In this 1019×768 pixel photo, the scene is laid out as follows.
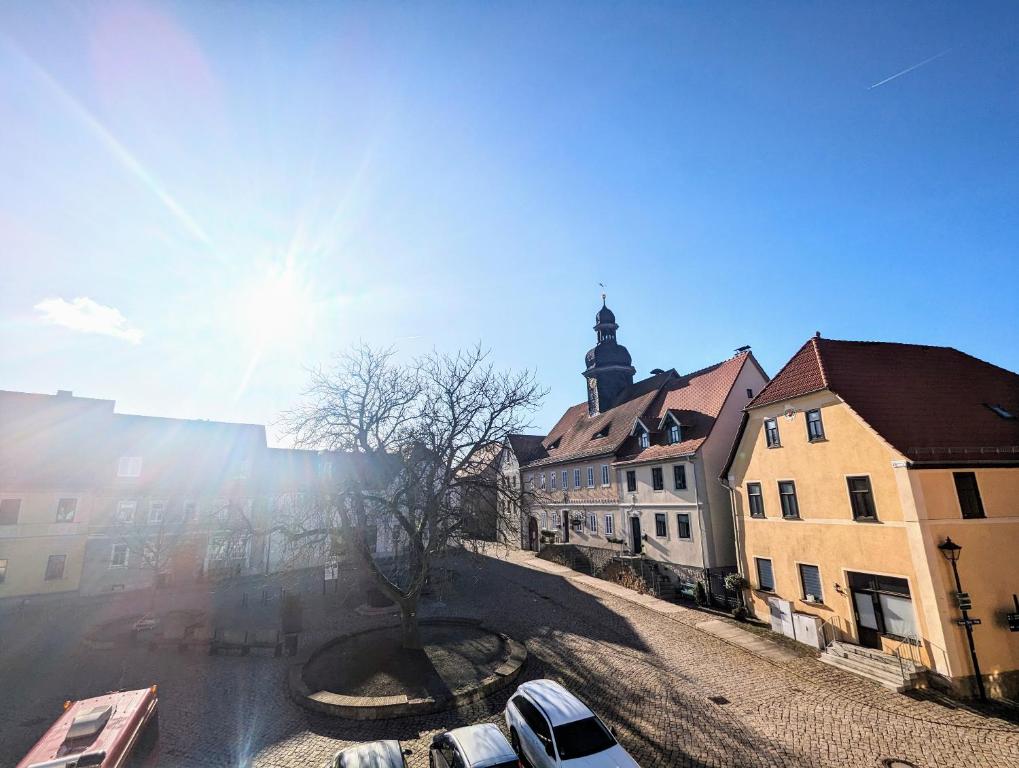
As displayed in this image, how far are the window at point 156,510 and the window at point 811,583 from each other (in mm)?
37614

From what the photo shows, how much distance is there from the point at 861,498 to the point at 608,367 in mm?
24392

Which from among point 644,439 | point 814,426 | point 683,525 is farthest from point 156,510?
point 814,426

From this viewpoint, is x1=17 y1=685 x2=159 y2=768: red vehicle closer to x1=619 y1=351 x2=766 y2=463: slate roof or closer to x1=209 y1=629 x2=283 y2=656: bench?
x1=209 y1=629 x2=283 y2=656: bench

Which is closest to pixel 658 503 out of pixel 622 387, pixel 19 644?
pixel 622 387

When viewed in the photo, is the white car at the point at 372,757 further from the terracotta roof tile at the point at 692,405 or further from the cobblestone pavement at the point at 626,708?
the terracotta roof tile at the point at 692,405

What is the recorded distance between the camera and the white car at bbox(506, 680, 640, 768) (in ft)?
28.8

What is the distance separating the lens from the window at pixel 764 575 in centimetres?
1994

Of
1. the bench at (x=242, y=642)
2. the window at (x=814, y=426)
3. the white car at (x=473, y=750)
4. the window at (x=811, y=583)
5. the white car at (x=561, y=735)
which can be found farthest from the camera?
the window at (x=814, y=426)

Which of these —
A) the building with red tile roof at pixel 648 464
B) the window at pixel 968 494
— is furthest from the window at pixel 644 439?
the window at pixel 968 494

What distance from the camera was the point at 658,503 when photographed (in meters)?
27.5

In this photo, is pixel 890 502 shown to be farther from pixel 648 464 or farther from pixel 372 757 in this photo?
pixel 372 757

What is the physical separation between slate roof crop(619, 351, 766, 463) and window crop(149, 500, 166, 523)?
3208 cm

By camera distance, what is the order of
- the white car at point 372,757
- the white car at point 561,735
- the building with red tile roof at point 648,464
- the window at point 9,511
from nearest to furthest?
the white car at point 372,757
the white car at point 561,735
the building with red tile roof at point 648,464
the window at point 9,511

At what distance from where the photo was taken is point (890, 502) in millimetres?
14992
